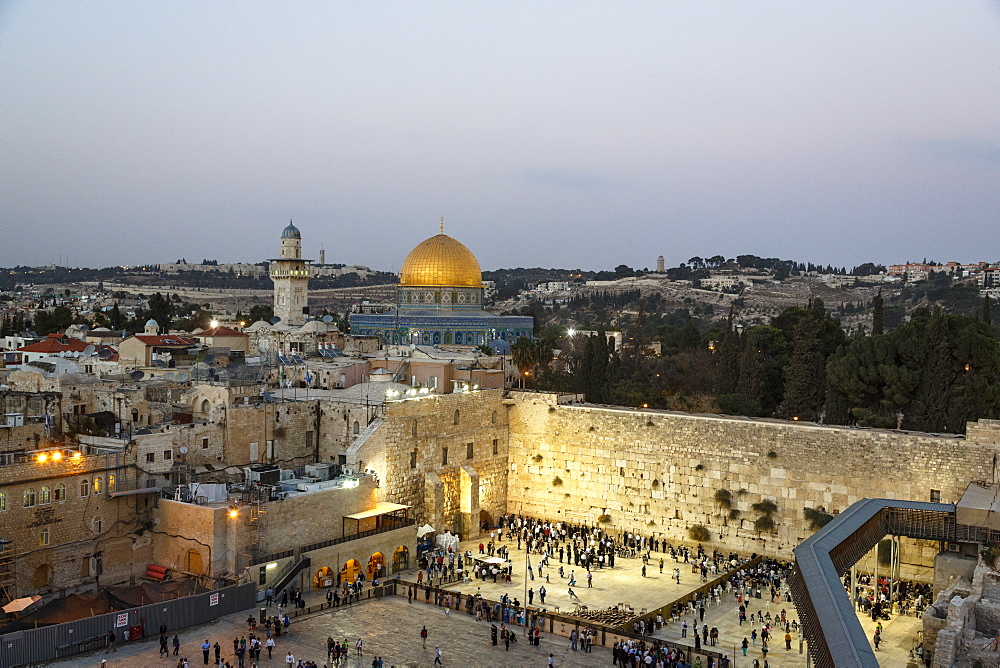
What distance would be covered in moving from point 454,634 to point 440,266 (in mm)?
34571

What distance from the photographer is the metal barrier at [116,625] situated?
16.4 metres

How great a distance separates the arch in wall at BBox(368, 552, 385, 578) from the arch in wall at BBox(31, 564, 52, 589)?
22.7 feet

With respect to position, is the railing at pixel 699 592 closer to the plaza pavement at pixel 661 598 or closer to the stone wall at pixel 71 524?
the plaza pavement at pixel 661 598

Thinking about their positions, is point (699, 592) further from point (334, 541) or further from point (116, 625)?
point (116, 625)

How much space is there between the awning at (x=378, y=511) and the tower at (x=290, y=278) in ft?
107

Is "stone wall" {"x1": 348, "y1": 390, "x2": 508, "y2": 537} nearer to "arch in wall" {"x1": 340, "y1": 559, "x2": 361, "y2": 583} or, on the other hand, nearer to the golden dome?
"arch in wall" {"x1": 340, "y1": 559, "x2": 361, "y2": 583}

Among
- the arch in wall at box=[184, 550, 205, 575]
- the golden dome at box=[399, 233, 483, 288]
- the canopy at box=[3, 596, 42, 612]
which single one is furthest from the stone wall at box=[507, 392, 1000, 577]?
the golden dome at box=[399, 233, 483, 288]

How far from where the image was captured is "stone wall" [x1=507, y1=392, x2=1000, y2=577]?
2356 centimetres

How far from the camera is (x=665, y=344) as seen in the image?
59344mm

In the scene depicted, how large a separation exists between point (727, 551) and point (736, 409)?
29.5ft

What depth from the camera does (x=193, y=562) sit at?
68.5ft

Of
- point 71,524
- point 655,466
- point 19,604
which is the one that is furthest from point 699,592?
point 19,604

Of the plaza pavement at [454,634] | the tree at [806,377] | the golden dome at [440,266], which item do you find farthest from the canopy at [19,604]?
the golden dome at [440,266]

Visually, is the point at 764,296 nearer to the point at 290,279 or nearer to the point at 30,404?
the point at 290,279
